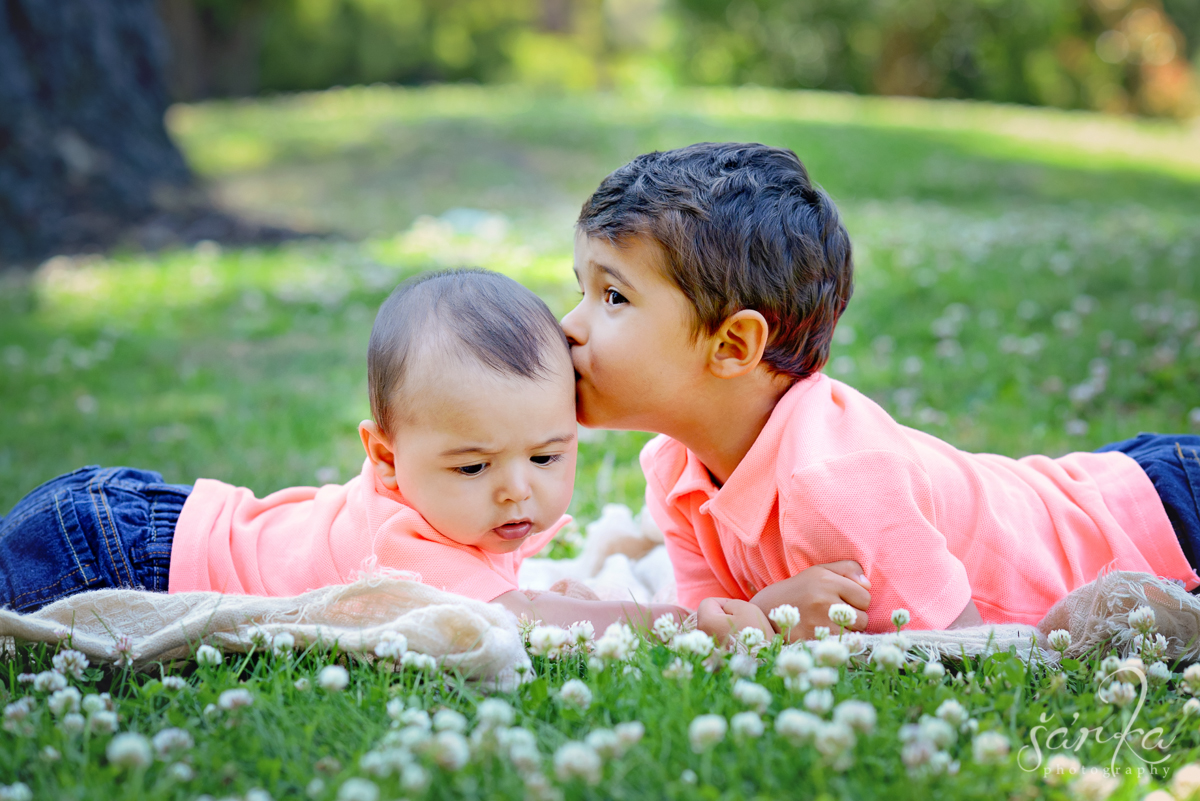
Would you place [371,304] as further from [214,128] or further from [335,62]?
[335,62]

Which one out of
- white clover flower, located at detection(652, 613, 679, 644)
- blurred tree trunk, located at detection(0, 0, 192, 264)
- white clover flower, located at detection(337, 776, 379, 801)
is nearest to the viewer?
white clover flower, located at detection(337, 776, 379, 801)

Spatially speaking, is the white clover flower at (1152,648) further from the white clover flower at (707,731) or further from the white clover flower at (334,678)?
the white clover flower at (334,678)

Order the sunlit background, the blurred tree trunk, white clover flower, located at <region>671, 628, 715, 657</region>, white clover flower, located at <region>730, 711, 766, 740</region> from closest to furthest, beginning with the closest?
white clover flower, located at <region>730, 711, 766, 740</region>, white clover flower, located at <region>671, 628, 715, 657</region>, the sunlit background, the blurred tree trunk

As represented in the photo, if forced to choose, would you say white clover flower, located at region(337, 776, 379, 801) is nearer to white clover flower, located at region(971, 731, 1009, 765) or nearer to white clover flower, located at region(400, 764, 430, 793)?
white clover flower, located at region(400, 764, 430, 793)

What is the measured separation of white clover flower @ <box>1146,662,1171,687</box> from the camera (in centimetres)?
206

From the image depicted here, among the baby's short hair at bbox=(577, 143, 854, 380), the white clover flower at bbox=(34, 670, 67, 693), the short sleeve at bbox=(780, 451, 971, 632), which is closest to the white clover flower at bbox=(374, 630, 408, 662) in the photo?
the white clover flower at bbox=(34, 670, 67, 693)

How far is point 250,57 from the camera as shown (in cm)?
2681

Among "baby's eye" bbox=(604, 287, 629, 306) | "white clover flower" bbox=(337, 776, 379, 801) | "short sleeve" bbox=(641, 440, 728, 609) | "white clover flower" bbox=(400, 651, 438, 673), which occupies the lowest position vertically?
"short sleeve" bbox=(641, 440, 728, 609)

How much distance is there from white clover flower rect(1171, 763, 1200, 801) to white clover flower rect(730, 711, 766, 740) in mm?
713

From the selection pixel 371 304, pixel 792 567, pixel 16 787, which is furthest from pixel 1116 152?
pixel 16 787

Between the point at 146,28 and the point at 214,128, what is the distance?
6448mm

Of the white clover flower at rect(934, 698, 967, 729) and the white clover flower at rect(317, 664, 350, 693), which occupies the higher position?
the white clover flower at rect(317, 664, 350, 693)

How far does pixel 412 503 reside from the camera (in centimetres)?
257

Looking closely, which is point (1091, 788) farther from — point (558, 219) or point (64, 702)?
point (558, 219)
